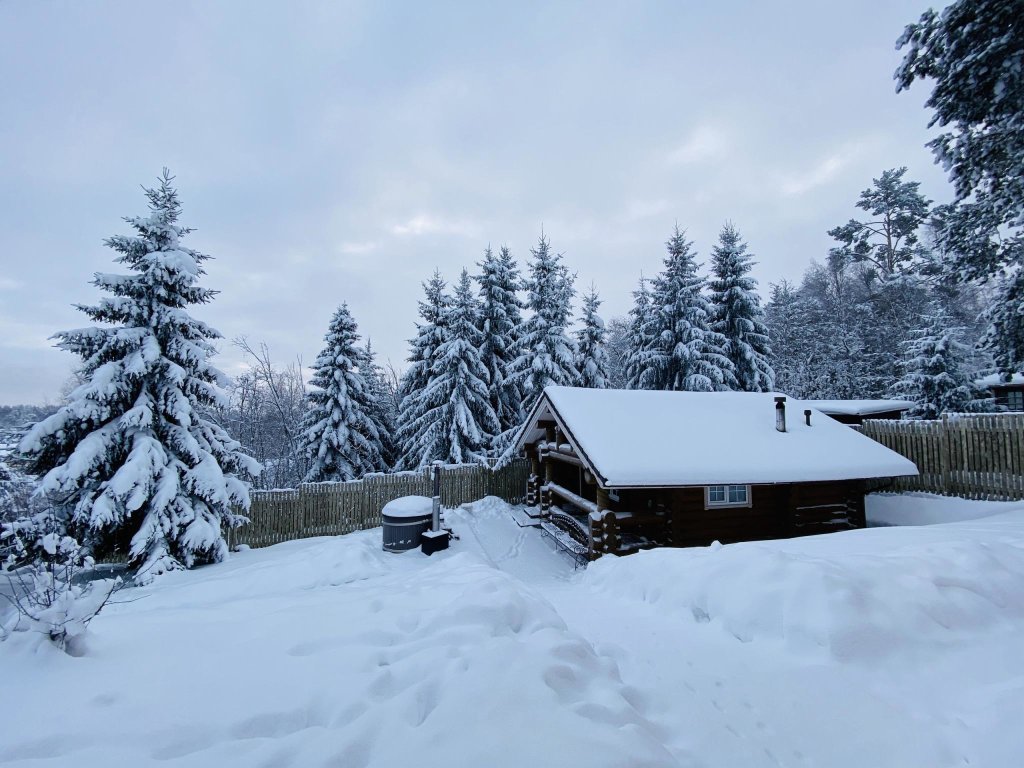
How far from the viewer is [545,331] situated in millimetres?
21375

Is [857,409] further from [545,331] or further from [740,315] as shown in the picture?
[545,331]

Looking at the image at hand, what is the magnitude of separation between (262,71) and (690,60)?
16647 millimetres

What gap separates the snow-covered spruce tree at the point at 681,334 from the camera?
22.6m

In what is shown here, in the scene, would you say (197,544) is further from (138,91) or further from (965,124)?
(965,124)

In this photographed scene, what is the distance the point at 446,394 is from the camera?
20500 millimetres

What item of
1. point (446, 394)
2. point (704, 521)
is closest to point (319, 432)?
point (446, 394)

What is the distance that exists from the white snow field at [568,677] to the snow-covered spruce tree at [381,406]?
1930 centimetres

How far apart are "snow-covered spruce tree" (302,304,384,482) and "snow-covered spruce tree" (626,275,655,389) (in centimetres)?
1485

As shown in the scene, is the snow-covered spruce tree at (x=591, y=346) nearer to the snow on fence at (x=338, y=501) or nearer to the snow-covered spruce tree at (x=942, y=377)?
the snow on fence at (x=338, y=501)

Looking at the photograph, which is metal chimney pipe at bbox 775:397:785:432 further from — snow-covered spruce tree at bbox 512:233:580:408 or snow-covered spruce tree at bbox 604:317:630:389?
snow-covered spruce tree at bbox 604:317:630:389

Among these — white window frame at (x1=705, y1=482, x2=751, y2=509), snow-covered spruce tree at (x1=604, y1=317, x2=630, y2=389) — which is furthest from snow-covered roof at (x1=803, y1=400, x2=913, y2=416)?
snow-covered spruce tree at (x1=604, y1=317, x2=630, y2=389)

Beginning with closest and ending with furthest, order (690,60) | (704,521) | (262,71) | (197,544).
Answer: (197,544)
(704,521)
(262,71)
(690,60)

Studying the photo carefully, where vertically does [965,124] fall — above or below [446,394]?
above

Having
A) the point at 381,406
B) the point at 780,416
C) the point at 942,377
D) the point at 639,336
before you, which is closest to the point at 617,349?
the point at 639,336
